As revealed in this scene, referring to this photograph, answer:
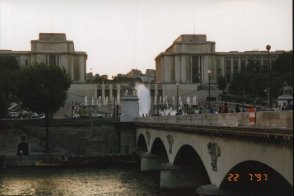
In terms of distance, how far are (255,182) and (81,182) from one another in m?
29.6

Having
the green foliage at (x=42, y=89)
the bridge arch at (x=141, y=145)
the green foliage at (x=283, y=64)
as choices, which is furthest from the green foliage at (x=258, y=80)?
the bridge arch at (x=141, y=145)

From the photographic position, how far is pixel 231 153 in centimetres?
2928

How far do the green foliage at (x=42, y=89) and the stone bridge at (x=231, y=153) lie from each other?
39375mm

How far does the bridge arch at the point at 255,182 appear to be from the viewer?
1252 inches

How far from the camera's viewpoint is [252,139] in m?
25.4

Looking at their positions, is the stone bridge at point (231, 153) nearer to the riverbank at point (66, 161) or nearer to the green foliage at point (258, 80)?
the riverbank at point (66, 161)

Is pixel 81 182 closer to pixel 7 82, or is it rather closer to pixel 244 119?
pixel 244 119

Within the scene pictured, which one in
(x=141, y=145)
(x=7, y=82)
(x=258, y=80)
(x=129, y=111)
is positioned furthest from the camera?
(x=258, y=80)

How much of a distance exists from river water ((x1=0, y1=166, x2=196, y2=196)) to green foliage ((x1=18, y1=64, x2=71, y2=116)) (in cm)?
1770

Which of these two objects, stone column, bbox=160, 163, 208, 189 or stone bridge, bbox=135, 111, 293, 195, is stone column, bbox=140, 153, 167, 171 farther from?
stone column, bbox=160, 163, 208, 189

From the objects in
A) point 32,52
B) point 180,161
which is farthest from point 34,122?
point 32,52

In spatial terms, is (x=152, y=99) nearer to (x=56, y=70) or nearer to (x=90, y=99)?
(x=90, y=99)

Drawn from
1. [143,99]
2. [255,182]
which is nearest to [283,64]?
[143,99]

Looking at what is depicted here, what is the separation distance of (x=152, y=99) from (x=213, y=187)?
136m
